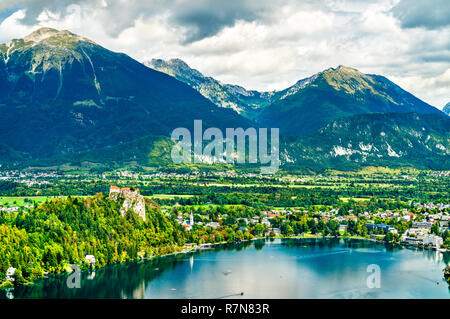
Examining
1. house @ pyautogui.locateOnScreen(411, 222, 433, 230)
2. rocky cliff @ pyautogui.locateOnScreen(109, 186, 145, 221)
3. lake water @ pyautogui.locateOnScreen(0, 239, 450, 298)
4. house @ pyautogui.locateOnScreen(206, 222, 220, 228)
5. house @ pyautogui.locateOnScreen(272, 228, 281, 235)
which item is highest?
rocky cliff @ pyautogui.locateOnScreen(109, 186, 145, 221)

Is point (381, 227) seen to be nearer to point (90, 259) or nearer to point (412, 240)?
point (412, 240)

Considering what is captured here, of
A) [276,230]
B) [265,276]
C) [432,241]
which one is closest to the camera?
[265,276]

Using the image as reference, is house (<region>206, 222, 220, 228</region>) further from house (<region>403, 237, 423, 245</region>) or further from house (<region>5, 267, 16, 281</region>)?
house (<region>5, 267, 16, 281</region>)

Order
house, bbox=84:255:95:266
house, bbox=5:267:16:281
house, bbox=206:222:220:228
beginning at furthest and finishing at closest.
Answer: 1. house, bbox=206:222:220:228
2. house, bbox=84:255:95:266
3. house, bbox=5:267:16:281

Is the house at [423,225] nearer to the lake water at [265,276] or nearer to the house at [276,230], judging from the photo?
the lake water at [265,276]

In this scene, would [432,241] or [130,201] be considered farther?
[432,241]

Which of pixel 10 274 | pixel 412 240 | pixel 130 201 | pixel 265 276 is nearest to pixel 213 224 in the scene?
pixel 130 201

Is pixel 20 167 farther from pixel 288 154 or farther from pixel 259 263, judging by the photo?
pixel 259 263

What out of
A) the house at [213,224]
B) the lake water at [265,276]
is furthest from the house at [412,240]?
the house at [213,224]

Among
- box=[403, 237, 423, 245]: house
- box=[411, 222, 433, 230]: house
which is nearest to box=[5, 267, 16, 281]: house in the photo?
box=[403, 237, 423, 245]: house
